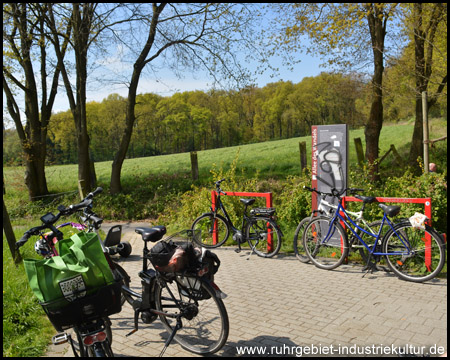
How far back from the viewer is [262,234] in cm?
710

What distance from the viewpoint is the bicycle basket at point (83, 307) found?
110 inches

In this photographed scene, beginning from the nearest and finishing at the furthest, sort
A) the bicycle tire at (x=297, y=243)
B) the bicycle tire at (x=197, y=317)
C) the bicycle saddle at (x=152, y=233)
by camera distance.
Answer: the bicycle tire at (x=197, y=317)
the bicycle saddle at (x=152, y=233)
the bicycle tire at (x=297, y=243)

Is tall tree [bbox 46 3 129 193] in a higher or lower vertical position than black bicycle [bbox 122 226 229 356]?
higher

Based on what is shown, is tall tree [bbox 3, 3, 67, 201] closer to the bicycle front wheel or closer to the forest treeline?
the forest treeline

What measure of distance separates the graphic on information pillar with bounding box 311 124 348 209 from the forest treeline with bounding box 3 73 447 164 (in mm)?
7217

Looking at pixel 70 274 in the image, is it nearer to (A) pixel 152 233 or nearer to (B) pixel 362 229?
(A) pixel 152 233

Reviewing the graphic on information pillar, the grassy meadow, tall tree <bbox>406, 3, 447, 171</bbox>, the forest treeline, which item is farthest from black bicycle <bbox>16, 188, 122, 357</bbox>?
the forest treeline

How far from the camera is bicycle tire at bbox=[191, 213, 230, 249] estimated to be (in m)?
7.75

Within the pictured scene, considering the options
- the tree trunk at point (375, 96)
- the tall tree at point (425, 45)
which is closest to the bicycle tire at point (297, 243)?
the tall tree at point (425, 45)

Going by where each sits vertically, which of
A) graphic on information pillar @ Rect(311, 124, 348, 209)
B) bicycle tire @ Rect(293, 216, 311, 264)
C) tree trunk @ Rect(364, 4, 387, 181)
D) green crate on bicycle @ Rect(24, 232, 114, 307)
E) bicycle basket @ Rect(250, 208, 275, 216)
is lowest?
bicycle tire @ Rect(293, 216, 311, 264)

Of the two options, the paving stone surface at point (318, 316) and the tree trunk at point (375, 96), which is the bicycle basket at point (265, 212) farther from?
the tree trunk at point (375, 96)

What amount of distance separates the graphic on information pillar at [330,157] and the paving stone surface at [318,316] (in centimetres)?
145

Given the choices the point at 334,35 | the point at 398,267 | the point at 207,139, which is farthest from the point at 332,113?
the point at 398,267

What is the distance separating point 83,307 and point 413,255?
4199mm
